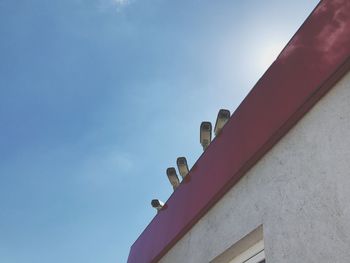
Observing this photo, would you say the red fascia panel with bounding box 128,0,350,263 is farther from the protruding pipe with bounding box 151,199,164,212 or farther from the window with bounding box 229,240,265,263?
the protruding pipe with bounding box 151,199,164,212

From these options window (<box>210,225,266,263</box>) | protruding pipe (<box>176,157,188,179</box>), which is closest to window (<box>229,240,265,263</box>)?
window (<box>210,225,266,263</box>)

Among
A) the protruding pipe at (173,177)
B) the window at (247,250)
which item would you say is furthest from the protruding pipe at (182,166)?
the window at (247,250)

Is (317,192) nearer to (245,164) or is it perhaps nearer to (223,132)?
(245,164)

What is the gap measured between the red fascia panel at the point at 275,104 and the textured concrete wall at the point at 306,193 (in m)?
0.08

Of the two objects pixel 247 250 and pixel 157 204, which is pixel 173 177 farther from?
pixel 247 250

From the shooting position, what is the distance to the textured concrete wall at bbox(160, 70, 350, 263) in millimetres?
2246

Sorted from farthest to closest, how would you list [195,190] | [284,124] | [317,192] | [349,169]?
[195,190]
[284,124]
[317,192]
[349,169]

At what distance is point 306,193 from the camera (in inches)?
98.8

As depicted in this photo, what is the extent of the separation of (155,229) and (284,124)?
2.88 meters

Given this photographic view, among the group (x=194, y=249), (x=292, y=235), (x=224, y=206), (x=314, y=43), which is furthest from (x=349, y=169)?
(x=194, y=249)

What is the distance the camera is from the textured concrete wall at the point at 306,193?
88.4 inches

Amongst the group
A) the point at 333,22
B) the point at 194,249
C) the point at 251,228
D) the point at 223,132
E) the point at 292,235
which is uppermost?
the point at 223,132

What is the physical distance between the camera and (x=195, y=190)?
4.18 metres

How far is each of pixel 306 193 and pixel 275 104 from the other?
2.51ft
